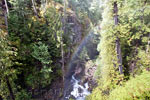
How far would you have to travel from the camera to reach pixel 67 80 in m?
16.6

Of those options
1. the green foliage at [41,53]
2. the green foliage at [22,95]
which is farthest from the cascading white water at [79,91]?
the green foliage at [41,53]

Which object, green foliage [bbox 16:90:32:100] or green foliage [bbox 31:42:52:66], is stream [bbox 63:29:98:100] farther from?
green foliage [bbox 31:42:52:66]

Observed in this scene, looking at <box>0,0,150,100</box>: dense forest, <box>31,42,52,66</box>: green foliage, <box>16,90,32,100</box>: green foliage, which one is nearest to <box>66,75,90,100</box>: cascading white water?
<box>0,0,150,100</box>: dense forest

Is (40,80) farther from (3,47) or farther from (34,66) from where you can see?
(3,47)

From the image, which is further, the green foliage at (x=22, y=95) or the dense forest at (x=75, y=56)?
the green foliage at (x=22, y=95)

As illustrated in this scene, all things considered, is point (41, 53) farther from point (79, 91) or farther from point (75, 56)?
point (75, 56)

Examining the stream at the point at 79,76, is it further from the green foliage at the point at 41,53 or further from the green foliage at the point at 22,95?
the green foliage at the point at 41,53

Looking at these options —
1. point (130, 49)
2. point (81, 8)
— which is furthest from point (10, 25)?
point (81, 8)

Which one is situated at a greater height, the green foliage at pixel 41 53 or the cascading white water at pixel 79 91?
the green foliage at pixel 41 53

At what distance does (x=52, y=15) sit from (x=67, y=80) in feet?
39.9

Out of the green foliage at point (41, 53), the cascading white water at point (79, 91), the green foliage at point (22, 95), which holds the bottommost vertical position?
the cascading white water at point (79, 91)

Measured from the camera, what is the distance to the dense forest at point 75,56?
5660 mm

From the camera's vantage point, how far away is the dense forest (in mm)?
5660

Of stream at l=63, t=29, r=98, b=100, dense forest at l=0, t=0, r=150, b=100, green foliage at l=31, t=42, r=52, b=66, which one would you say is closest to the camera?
dense forest at l=0, t=0, r=150, b=100
